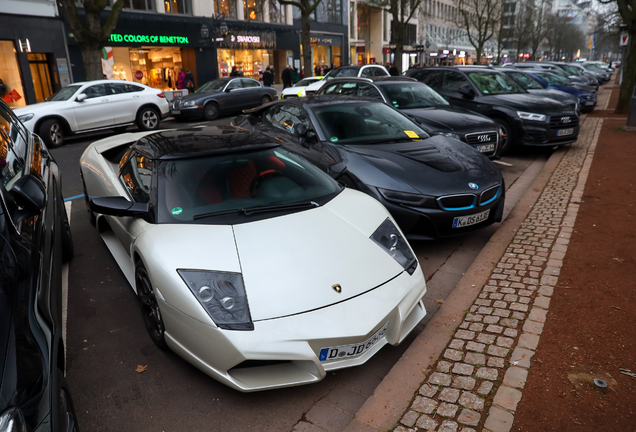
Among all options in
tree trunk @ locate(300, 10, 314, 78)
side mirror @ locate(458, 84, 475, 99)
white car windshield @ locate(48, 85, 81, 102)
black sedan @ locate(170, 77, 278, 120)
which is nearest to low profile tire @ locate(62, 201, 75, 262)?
side mirror @ locate(458, 84, 475, 99)

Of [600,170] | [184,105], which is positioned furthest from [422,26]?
[600,170]

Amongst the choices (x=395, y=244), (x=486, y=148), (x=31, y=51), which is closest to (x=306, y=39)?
(x=31, y=51)

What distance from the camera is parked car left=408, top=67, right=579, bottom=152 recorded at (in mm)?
9164

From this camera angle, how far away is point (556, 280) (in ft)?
13.2

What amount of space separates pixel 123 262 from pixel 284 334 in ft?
7.16

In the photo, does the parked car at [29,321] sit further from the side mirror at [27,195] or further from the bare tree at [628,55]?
the bare tree at [628,55]

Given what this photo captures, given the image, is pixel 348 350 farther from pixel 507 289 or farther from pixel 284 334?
pixel 507 289

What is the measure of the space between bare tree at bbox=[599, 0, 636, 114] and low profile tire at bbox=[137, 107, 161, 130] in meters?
15.0

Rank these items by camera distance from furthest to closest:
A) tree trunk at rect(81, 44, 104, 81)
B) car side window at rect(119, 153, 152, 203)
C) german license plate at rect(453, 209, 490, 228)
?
tree trunk at rect(81, 44, 104, 81) < german license plate at rect(453, 209, 490, 228) < car side window at rect(119, 153, 152, 203)

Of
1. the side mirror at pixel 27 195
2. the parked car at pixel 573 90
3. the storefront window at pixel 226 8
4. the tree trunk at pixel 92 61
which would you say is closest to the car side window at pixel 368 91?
the side mirror at pixel 27 195

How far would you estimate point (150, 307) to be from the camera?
3324 millimetres

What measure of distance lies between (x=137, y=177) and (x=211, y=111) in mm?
13095

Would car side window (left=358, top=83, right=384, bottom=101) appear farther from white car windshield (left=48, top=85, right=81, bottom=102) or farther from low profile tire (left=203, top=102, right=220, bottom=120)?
low profile tire (left=203, top=102, right=220, bottom=120)

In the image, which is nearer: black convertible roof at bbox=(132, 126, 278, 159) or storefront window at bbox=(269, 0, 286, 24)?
black convertible roof at bbox=(132, 126, 278, 159)
